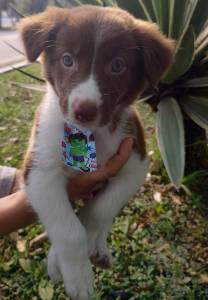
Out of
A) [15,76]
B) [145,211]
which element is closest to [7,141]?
[145,211]

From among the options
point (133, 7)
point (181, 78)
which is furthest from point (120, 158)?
point (133, 7)

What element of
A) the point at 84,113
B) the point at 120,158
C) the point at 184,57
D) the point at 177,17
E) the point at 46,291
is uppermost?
the point at 84,113

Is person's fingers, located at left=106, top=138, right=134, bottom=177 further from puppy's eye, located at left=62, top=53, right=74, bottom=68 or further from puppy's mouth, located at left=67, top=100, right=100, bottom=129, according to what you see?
puppy's eye, located at left=62, top=53, right=74, bottom=68

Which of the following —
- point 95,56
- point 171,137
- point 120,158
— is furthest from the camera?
point 171,137

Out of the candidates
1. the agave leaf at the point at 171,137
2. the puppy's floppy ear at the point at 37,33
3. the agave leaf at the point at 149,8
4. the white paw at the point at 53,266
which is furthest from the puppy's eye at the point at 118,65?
the agave leaf at the point at 149,8

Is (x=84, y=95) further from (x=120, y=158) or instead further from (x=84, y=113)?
(x=120, y=158)

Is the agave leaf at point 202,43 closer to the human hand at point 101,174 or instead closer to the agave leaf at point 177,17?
the agave leaf at point 177,17

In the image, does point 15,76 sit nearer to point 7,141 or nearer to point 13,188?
point 7,141
